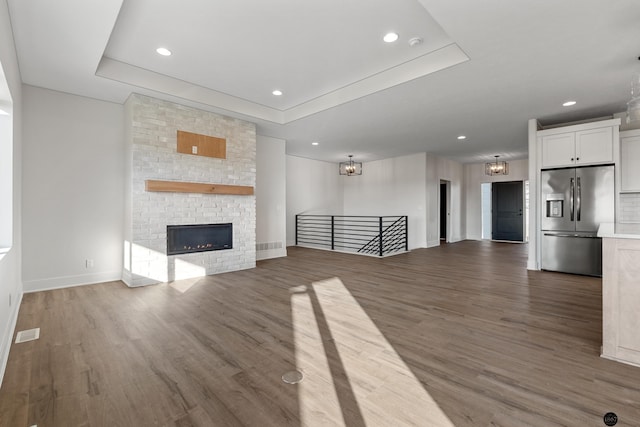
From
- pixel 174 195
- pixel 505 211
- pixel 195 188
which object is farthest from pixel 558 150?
pixel 174 195

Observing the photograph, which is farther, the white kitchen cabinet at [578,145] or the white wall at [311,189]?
the white wall at [311,189]

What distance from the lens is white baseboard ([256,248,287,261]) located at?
6.74 m

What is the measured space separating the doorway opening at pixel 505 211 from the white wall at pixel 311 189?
5.37 metres

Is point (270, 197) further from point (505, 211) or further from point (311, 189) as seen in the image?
point (505, 211)

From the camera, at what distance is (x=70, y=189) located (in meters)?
4.39

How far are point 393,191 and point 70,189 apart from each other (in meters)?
8.17

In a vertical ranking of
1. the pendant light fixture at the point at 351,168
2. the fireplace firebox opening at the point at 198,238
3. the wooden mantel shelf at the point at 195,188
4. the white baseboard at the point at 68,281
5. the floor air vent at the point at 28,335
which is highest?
the pendant light fixture at the point at 351,168

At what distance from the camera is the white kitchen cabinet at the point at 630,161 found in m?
4.84

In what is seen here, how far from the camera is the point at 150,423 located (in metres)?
1.58

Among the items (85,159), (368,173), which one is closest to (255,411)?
(85,159)

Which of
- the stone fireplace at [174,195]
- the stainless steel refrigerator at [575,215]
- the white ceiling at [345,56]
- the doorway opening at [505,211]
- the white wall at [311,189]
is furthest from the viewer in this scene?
the doorway opening at [505,211]

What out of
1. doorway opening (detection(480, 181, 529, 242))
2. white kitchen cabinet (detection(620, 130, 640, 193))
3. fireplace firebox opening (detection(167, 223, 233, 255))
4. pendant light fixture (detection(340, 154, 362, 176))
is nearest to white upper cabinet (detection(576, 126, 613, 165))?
white kitchen cabinet (detection(620, 130, 640, 193))

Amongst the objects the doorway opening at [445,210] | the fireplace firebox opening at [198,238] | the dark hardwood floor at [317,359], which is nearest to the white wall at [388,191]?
the doorway opening at [445,210]

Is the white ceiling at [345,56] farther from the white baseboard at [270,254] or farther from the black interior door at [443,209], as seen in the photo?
the black interior door at [443,209]
